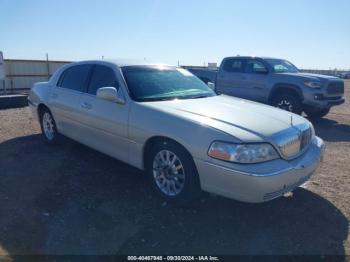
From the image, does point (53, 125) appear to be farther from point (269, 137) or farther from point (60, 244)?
point (269, 137)

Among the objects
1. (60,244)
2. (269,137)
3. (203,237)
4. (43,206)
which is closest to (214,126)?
(269,137)

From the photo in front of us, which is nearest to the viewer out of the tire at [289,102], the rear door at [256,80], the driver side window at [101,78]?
the driver side window at [101,78]

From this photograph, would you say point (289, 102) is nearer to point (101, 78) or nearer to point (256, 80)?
point (256, 80)

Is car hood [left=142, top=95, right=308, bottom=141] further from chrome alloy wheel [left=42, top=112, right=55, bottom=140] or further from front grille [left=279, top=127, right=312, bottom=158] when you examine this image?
chrome alloy wheel [left=42, top=112, right=55, bottom=140]

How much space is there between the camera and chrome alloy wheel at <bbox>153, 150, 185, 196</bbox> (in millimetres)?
3827

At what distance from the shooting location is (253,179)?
322 cm

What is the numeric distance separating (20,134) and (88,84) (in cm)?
307

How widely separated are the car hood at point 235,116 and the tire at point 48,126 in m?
2.73

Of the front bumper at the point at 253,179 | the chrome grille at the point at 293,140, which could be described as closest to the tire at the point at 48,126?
the front bumper at the point at 253,179

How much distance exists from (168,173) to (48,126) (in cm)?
334

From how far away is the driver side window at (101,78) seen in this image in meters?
4.74

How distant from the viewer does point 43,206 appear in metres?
3.90

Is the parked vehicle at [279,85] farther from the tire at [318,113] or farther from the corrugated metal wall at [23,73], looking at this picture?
the corrugated metal wall at [23,73]

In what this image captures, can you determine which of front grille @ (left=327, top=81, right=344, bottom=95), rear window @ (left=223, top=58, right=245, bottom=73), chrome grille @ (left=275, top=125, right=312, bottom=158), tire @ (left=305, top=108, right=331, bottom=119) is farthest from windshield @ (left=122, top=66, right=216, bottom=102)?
tire @ (left=305, top=108, right=331, bottom=119)
